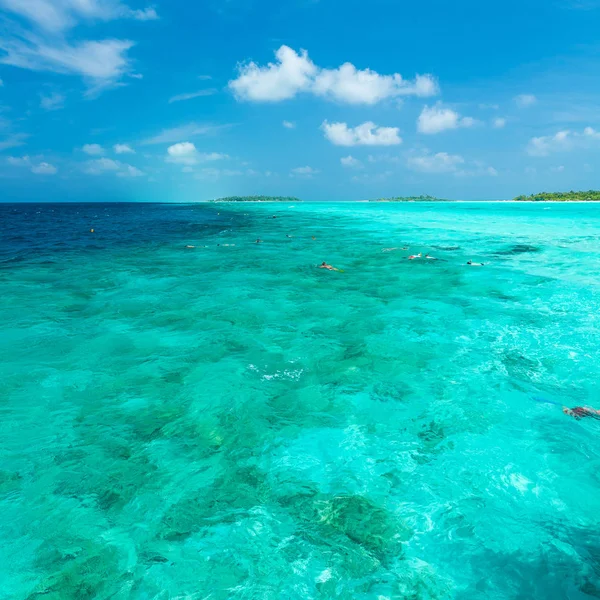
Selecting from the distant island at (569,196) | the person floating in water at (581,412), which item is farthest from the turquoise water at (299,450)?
the distant island at (569,196)

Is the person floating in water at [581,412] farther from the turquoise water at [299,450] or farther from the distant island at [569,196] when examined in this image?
the distant island at [569,196]

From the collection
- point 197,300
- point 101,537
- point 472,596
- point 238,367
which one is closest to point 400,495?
point 472,596

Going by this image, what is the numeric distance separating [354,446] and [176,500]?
2838mm

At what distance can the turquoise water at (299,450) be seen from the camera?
428 cm

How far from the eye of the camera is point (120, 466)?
5.80m

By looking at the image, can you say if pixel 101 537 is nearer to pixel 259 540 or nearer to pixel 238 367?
pixel 259 540

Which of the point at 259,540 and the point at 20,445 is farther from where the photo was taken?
the point at 20,445

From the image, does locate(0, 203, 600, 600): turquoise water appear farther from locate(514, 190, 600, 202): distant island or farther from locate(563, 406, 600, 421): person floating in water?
locate(514, 190, 600, 202): distant island

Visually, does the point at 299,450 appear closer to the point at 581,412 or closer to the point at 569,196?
the point at 581,412

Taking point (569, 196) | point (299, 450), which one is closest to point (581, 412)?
point (299, 450)

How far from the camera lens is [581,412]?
7.14 meters

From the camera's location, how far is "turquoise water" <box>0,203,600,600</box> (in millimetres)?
4281

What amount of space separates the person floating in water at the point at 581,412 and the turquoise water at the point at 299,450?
222 mm

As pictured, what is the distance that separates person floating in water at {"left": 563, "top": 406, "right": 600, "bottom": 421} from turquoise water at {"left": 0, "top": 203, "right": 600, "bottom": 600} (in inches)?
8.7
